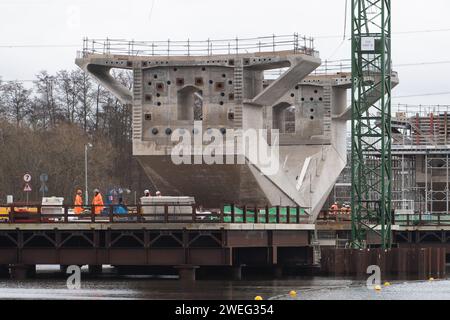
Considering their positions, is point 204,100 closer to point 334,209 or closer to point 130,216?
point 334,209

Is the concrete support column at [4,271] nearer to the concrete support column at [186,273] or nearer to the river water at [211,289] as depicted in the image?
the river water at [211,289]

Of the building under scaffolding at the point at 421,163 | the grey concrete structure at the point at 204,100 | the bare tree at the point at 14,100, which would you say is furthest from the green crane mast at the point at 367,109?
the bare tree at the point at 14,100

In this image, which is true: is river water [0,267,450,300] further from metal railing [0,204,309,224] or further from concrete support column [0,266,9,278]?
metal railing [0,204,309,224]

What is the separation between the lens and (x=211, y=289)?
215ft

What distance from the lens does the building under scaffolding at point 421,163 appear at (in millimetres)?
120500

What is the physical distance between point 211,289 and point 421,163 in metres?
59.6

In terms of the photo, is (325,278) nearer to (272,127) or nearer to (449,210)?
(272,127)

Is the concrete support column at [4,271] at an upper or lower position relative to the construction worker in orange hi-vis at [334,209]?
lower

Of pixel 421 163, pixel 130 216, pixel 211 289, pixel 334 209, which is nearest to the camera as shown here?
pixel 211 289

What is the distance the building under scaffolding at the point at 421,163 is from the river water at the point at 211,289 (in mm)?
46219

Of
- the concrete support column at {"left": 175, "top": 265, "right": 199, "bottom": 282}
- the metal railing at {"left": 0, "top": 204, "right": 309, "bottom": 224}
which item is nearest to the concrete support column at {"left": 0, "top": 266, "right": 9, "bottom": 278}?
the metal railing at {"left": 0, "top": 204, "right": 309, "bottom": 224}

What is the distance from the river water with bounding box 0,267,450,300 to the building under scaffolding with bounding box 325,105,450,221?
46219 mm

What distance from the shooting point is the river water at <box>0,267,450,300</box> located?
61.1m

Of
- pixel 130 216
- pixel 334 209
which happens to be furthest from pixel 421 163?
pixel 130 216
